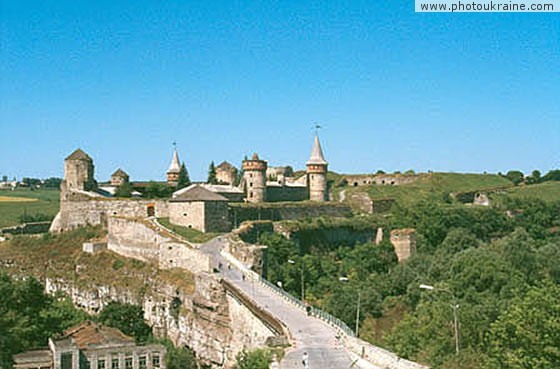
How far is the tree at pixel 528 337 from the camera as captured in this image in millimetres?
24891

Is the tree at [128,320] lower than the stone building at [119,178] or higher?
lower

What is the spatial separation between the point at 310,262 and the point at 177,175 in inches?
937

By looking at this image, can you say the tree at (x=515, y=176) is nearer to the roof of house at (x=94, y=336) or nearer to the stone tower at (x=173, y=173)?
the stone tower at (x=173, y=173)

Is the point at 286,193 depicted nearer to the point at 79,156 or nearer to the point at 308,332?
the point at 79,156

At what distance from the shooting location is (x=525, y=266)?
169 ft

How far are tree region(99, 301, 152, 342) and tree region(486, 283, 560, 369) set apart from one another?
→ 86.9ft

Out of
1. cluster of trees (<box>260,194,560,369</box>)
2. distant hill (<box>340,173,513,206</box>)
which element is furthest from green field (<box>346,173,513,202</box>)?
cluster of trees (<box>260,194,560,369</box>)

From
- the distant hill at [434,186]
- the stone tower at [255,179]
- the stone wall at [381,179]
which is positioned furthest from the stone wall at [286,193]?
the stone wall at [381,179]

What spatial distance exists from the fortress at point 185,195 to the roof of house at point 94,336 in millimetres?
12007

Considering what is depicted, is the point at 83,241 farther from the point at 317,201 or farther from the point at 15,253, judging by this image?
the point at 317,201

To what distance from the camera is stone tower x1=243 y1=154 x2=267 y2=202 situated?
219ft

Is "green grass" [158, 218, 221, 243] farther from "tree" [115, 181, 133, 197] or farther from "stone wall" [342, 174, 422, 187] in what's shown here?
"stone wall" [342, 174, 422, 187]

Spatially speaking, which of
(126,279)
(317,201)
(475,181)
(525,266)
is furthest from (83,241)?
(475,181)

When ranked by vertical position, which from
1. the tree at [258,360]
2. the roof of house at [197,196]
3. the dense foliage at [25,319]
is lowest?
the dense foliage at [25,319]
